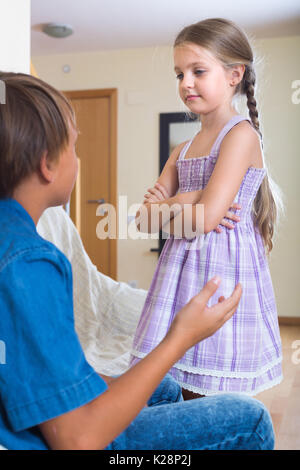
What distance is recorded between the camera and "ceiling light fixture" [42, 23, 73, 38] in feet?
12.8

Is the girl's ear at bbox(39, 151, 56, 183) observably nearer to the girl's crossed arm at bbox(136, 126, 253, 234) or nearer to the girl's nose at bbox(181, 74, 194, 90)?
the girl's crossed arm at bbox(136, 126, 253, 234)

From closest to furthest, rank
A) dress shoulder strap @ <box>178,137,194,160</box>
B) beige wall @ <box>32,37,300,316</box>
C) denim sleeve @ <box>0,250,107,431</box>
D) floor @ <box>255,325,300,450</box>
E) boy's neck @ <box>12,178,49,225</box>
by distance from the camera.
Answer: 1. denim sleeve @ <box>0,250,107,431</box>
2. boy's neck @ <box>12,178,49,225</box>
3. dress shoulder strap @ <box>178,137,194,160</box>
4. floor @ <box>255,325,300,450</box>
5. beige wall @ <box>32,37,300,316</box>

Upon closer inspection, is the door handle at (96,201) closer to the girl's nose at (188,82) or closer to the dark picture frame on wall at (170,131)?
the dark picture frame on wall at (170,131)

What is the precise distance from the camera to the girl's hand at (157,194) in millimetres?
1187

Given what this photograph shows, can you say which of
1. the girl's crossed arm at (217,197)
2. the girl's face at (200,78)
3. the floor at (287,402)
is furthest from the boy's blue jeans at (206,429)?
the floor at (287,402)

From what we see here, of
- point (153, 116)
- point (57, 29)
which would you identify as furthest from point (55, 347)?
point (153, 116)

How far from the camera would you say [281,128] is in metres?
4.11

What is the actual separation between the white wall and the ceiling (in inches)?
69.3

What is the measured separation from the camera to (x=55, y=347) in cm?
51

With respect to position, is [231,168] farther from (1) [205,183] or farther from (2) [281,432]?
(2) [281,432]

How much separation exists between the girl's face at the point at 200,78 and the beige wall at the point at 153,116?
3053mm

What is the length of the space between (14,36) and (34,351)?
1.69m
